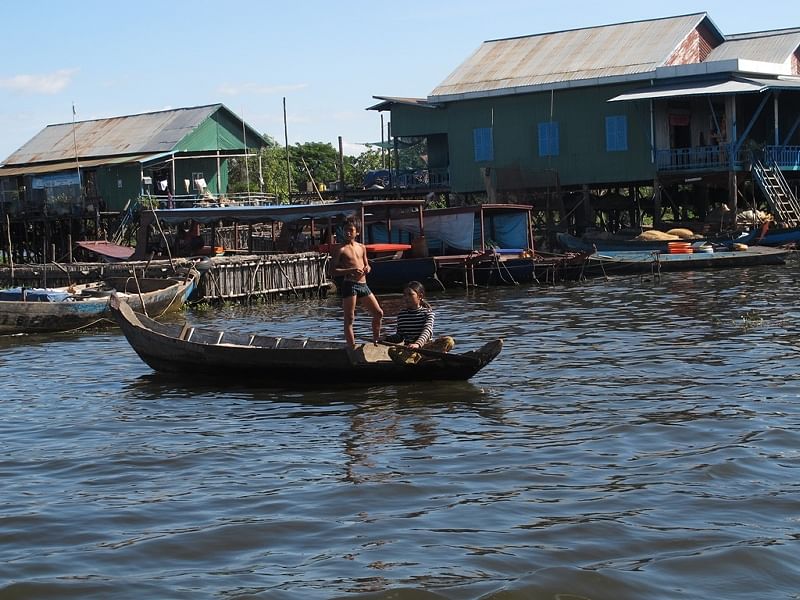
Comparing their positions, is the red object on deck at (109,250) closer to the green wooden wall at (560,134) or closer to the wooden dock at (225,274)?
the wooden dock at (225,274)

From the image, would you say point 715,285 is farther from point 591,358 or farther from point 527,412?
point 527,412

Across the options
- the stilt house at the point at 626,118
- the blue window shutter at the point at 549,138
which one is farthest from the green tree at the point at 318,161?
the blue window shutter at the point at 549,138

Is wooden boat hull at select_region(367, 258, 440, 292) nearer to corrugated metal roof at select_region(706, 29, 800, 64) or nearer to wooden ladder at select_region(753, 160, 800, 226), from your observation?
wooden ladder at select_region(753, 160, 800, 226)

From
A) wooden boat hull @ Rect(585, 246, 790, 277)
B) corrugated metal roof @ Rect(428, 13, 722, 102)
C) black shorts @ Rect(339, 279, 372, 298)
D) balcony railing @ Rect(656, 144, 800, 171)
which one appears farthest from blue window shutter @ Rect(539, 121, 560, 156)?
black shorts @ Rect(339, 279, 372, 298)

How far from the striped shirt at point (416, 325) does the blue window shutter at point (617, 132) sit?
72.8 feet

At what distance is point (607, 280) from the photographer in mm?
26891

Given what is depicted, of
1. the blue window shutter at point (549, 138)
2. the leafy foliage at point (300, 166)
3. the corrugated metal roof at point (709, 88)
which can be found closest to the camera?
the corrugated metal roof at point (709, 88)

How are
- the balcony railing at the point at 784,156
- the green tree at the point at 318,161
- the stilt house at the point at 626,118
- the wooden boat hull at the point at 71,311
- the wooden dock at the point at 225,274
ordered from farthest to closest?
the green tree at the point at 318,161
the balcony railing at the point at 784,156
the stilt house at the point at 626,118
the wooden dock at the point at 225,274
the wooden boat hull at the point at 71,311

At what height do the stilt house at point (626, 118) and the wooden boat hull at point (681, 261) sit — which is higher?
the stilt house at point (626, 118)

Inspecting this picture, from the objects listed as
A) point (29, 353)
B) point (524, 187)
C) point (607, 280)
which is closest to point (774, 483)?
point (29, 353)

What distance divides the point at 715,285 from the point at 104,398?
50.4 ft

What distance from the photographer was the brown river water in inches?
247

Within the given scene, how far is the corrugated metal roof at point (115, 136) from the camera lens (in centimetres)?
3941

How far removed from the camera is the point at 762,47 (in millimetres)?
35562
